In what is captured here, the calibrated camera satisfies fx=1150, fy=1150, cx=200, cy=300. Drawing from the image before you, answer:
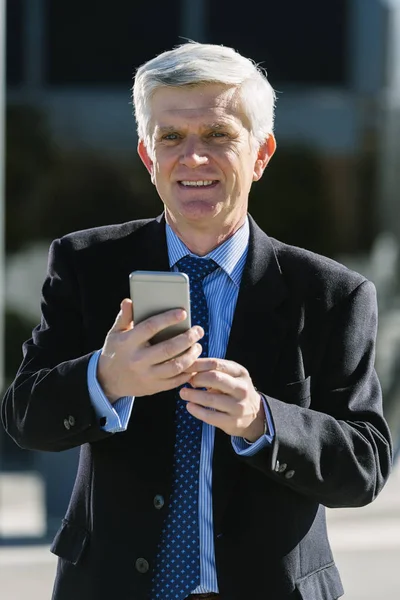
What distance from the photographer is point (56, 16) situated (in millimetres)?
12875

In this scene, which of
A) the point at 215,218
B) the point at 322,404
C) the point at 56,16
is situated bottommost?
the point at 56,16

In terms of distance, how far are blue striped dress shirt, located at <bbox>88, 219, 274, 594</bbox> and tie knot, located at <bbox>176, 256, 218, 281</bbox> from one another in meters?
0.01

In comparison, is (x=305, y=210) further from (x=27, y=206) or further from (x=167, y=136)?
(x=167, y=136)

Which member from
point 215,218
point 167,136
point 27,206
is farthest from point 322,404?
point 27,206

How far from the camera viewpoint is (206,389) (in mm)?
2172

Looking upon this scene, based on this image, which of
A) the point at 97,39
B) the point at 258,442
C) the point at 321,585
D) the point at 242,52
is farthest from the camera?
the point at 242,52

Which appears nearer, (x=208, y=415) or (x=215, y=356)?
(x=208, y=415)

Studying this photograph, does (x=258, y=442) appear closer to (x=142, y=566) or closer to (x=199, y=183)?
(x=142, y=566)

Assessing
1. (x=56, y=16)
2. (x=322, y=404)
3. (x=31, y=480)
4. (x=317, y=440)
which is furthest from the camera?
(x=56, y=16)

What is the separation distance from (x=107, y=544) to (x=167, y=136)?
0.81m

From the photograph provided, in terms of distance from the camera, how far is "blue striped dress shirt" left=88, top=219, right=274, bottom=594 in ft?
6.93

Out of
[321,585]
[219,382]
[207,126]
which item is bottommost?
[321,585]

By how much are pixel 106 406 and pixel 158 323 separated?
27 cm

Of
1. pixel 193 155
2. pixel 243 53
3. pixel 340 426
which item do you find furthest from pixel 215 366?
pixel 243 53
